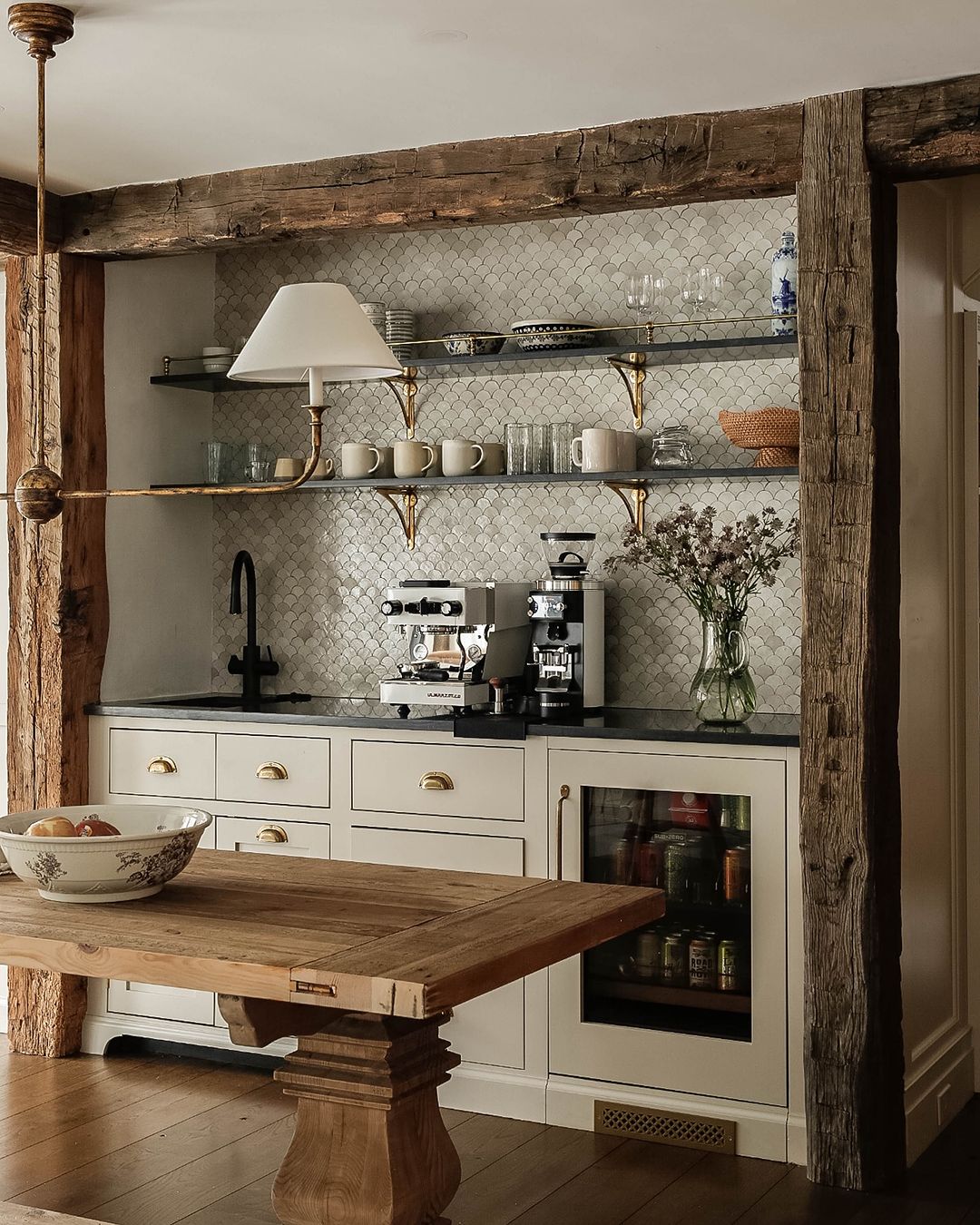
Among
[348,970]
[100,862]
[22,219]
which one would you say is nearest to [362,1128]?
[348,970]

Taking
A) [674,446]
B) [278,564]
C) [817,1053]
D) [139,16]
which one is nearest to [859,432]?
[674,446]

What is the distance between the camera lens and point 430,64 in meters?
3.32

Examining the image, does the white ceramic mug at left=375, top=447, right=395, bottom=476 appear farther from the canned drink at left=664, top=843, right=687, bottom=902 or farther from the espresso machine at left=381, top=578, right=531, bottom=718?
the canned drink at left=664, top=843, right=687, bottom=902

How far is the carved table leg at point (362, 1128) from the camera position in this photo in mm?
2330

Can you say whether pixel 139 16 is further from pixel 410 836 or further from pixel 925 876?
pixel 925 876

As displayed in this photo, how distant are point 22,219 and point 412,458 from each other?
4.45ft

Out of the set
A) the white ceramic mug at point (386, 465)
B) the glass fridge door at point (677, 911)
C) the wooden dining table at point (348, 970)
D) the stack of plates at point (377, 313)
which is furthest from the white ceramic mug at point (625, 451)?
the wooden dining table at point (348, 970)

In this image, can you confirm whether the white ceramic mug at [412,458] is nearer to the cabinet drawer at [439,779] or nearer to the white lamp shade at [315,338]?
the cabinet drawer at [439,779]

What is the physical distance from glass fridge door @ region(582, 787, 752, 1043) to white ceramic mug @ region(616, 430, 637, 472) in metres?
1.00

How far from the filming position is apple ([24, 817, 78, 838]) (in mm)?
2512

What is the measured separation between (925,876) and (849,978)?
0.56 metres

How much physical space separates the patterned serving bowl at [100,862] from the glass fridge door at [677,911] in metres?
1.54

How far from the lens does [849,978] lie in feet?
11.2

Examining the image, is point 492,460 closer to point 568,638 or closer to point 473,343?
point 473,343
